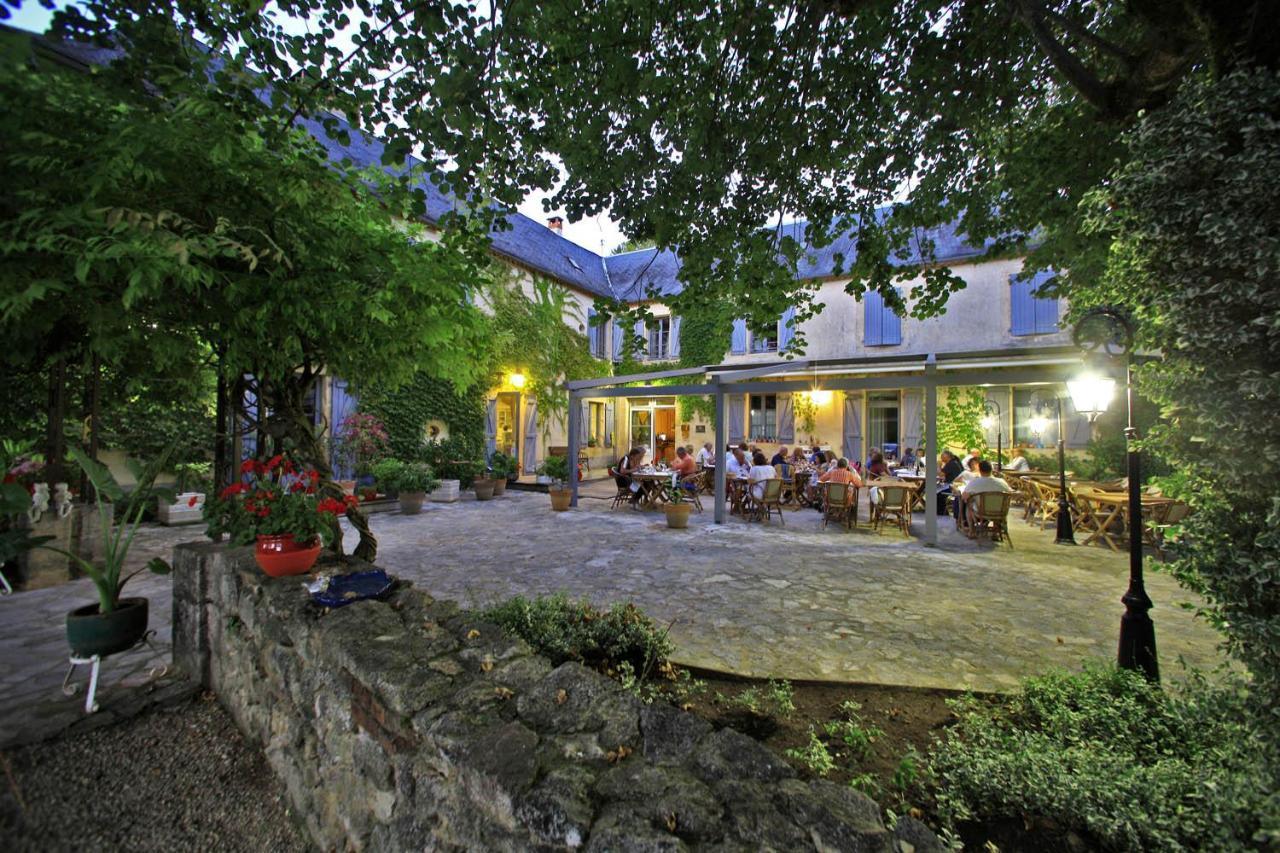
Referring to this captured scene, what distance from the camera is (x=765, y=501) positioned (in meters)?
7.97

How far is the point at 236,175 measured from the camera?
2.42 metres

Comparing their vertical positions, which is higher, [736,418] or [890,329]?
[890,329]

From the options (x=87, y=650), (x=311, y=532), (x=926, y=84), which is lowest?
(x=87, y=650)

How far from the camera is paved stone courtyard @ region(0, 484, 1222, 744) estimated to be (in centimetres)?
311

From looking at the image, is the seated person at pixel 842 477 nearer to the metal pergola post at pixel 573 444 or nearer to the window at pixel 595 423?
the metal pergola post at pixel 573 444

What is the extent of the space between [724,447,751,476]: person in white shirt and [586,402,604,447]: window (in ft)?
20.3

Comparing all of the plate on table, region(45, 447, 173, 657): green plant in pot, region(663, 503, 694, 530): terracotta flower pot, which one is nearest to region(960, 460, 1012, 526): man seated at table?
region(663, 503, 694, 530): terracotta flower pot

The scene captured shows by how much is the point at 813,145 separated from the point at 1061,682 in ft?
12.4

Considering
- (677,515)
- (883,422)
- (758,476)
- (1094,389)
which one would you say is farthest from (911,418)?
(1094,389)

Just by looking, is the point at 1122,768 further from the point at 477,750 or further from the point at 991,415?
the point at 991,415

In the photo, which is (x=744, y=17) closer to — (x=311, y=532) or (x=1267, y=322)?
(x=1267, y=322)

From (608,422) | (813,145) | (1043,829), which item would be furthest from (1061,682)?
(608,422)

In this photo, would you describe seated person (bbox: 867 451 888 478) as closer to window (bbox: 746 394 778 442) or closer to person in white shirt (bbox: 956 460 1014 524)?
person in white shirt (bbox: 956 460 1014 524)

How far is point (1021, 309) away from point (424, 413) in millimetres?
13124
